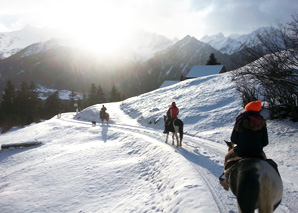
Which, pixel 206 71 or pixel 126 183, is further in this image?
pixel 206 71

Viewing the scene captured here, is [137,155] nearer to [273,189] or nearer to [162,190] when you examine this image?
[162,190]

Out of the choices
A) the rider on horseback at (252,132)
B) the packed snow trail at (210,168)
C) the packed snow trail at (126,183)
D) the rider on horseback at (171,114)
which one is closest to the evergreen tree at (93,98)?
the packed snow trail at (126,183)

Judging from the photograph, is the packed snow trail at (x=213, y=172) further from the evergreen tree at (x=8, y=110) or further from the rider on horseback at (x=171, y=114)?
the evergreen tree at (x=8, y=110)

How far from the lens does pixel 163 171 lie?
7973 millimetres

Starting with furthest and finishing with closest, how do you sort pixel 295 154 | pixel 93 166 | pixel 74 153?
pixel 74 153, pixel 93 166, pixel 295 154

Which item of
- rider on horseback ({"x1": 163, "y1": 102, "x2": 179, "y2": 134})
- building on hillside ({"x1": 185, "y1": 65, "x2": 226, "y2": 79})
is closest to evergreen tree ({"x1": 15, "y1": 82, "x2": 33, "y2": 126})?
building on hillside ({"x1": 185, "y1": 65, "x2": 226, "y2": 79})

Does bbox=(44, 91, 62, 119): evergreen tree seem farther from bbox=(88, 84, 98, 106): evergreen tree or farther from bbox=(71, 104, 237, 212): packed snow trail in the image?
bbox=(71, 104, 237, 212): packed snow trail

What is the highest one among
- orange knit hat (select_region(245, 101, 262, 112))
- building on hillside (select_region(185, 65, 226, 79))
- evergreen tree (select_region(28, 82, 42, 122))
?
building on hillside (select_region(185, 65, 226, 79))

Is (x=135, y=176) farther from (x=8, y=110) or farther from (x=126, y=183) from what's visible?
(x=8, y=110)

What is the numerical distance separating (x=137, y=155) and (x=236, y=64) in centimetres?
958

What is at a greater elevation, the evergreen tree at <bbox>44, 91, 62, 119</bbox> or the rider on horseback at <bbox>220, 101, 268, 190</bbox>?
the evergreen tree at <bbox>44, 91, 62, 119</bbox>

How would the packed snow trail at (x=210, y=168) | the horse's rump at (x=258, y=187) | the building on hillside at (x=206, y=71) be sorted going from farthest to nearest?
the building on hillside at (x=206, y=71) → the packed snow trail at (x=210, y=168) → the horse's rump at (x=258, y=187)

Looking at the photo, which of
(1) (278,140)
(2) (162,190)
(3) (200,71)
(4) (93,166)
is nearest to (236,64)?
(1) (278,140)

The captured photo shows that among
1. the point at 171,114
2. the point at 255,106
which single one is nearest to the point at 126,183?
the point at 171,114
